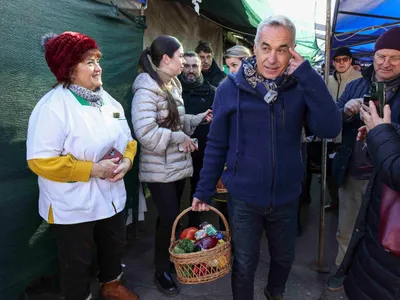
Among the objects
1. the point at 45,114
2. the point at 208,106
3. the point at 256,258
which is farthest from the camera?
the point at 208,106

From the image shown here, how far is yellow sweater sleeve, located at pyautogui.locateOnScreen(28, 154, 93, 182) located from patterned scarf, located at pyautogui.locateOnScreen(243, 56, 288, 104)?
42.7 inches

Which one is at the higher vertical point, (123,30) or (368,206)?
(123,30)

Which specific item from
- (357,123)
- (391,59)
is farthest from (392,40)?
(357,123)

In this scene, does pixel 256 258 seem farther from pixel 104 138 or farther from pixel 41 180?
pixel 41 180

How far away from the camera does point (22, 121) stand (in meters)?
2.15

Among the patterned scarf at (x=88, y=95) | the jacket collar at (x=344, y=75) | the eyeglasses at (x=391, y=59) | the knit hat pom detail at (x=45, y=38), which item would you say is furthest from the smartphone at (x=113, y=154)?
the jacket collar at (x=344, y=75)

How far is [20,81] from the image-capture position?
2109mm

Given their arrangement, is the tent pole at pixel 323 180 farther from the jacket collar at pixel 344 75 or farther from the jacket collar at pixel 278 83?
the jacket collar at pixel 344 75

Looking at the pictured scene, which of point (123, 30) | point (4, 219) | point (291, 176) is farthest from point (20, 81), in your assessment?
point (291, 176)

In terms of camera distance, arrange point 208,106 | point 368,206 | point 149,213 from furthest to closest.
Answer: point 149,213 → point 208,106 → point 368,206

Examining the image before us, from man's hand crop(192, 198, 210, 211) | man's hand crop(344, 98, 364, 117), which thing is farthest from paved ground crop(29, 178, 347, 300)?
man's hand crop(344, 98, 364, 117)

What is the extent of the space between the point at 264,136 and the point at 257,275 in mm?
1659

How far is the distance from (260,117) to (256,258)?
0.92 metres

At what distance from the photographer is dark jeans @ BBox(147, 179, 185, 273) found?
272 centimetres
